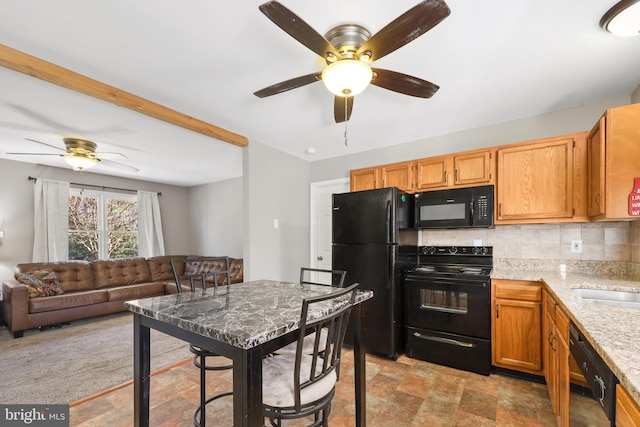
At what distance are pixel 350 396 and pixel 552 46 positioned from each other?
2.77 m

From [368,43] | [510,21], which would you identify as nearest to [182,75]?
[368,43]

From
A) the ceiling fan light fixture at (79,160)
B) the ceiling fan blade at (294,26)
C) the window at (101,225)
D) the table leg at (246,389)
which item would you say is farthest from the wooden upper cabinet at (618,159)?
the window at (101,225)

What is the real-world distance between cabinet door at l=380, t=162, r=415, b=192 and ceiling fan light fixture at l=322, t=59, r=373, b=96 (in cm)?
179

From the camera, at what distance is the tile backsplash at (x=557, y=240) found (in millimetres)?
2402

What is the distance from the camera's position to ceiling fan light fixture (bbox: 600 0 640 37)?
143 cm

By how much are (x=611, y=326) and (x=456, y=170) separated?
2.08 m

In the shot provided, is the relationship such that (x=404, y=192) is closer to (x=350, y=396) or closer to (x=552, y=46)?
Answer: (x=552, y=46)

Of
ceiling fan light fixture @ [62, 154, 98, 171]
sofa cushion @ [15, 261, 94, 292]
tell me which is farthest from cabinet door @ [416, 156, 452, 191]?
sofa cushion @ [15, 261, 94, 292]

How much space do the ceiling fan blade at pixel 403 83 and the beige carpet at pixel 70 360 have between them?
3066 mm

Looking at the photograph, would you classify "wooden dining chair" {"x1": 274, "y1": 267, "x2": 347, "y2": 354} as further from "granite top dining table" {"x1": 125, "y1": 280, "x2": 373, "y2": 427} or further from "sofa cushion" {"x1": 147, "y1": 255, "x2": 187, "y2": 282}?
"sofa cushion" {"x1": 147, "y1": 255, "x2": 187, "y2": 282}

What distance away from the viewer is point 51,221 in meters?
4.62

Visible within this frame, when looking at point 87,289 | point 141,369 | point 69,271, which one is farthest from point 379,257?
point 69,271

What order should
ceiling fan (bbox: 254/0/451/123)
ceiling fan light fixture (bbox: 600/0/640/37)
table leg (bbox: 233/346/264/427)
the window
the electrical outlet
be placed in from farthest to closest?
the window → the electrical outlet → ceiling fan light fixture (bbox: 600/0/640/37) → ceiling fan (bbox: 254/0/451/123) → table leg (bbox: 233/346/264/427)

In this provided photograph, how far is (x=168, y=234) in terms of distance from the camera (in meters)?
6.29
